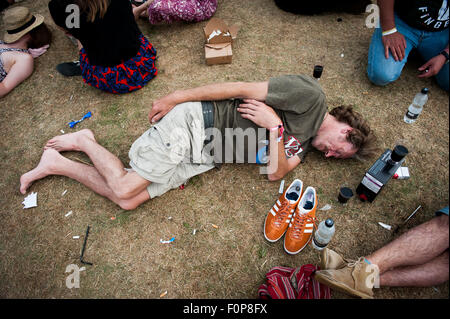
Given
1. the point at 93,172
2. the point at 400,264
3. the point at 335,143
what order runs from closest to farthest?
the point at 400,264 < the point at 335,143 < the point at 93,172

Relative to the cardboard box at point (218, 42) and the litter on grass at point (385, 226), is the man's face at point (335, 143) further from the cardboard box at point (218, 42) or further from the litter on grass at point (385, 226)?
the cardboard box at point (218, 42)

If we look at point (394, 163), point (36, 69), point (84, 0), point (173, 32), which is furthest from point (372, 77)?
point (36, 69)

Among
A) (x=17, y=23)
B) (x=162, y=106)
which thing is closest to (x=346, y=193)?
(x=162, y=106)

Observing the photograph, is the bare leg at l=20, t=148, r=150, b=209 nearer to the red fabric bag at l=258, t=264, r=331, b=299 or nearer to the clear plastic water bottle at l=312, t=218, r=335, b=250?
the red fabric bag at l=258, t=264, r=331, b=299

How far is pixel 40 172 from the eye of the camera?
315cm

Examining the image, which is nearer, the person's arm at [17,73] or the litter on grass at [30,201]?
the litter on grass at [30,201]

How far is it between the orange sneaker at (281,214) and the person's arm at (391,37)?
226 centimetres

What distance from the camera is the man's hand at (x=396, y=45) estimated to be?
351 centimetres

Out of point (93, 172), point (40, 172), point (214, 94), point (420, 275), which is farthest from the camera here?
point (40, 172)

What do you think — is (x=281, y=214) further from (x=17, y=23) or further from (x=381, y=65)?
(x=17, y=23)

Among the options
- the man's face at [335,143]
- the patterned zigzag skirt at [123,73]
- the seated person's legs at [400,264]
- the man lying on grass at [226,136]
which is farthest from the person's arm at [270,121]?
the patterned zigzag skirt at [123,73]

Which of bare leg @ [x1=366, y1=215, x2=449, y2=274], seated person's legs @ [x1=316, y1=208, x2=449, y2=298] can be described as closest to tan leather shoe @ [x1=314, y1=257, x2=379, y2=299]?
seated person's legs @ [x1=316, y1=208, x2=449, y2=298]

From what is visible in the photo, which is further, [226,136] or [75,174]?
[75,174]

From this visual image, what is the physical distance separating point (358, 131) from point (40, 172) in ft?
11.6
